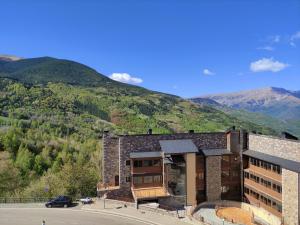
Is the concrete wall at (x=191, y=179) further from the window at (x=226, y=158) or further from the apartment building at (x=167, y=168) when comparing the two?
the window at (x=226, y=158)

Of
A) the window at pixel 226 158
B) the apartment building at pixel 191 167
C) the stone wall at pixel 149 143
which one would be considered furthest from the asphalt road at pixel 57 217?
the window at pixel 226 158

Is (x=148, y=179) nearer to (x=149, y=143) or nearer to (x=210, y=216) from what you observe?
(x=149, y=143)

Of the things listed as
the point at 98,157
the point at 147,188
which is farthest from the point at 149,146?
the point at 98,157

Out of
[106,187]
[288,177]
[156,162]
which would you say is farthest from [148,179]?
[288,177]

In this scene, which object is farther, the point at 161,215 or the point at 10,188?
the point at 10,188

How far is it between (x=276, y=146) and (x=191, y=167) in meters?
12.8

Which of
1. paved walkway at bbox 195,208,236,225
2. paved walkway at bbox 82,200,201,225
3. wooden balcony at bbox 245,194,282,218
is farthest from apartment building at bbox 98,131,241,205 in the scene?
paved walkway at bbox 82,200,201,225

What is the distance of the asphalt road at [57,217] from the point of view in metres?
39.2

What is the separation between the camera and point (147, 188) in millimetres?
50969

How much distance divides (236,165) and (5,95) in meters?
155

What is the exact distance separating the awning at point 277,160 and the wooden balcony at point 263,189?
4.22 meters

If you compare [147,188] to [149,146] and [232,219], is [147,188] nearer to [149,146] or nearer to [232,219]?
[149,146]

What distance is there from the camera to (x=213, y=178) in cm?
5306

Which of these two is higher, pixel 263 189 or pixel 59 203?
pixel 263 189
